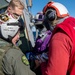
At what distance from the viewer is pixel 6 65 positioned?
221 cm

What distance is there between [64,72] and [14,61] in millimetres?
557

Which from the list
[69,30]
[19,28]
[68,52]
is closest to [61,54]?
[68,52]

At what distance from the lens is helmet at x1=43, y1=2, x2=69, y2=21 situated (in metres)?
2.20

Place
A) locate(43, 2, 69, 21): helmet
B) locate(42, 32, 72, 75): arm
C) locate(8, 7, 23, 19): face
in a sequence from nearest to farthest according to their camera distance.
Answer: locate(42, 32, 72, 75): arm → locate(43, 2, 69, 21): helmet → locate(8, 7, 23, 19): face

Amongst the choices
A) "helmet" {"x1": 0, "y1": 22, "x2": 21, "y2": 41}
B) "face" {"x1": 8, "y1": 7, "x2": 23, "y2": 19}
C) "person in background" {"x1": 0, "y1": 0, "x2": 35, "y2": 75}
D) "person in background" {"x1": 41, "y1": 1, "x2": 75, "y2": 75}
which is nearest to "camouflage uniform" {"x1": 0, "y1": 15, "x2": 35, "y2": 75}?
"person in background" {"x1": 0, "y1": 0, "x2": 35, "y2": 75}

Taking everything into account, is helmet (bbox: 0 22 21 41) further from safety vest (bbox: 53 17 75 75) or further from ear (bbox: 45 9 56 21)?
safety vest (bbox: 53 17 75 75)

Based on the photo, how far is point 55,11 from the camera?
2.24 meters

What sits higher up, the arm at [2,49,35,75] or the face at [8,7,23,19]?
the face at [8,7,23,19]

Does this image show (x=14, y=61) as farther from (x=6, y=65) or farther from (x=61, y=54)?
(x=61, y=54)

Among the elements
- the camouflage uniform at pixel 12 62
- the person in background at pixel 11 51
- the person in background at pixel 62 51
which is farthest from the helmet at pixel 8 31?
the person in background at pixel 62 51

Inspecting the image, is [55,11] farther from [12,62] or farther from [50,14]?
[12,62]

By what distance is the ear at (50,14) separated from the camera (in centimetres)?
221

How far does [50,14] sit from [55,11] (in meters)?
0.06

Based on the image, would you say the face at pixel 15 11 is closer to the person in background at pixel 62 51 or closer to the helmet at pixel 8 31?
the helmet at pixel 8 31
